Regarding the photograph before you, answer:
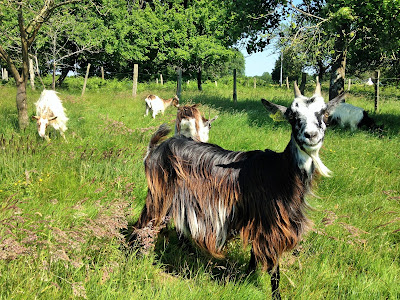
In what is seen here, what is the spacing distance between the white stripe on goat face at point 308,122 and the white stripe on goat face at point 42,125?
6.21 metres

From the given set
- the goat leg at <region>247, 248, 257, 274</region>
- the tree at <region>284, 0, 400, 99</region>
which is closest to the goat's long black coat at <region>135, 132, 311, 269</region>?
the goat leg at <region>247, 248, 257, 274</region>

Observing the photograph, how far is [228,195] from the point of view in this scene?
9.09ft

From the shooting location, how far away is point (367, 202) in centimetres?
426

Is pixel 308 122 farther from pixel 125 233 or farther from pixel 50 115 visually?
pixel 50 115

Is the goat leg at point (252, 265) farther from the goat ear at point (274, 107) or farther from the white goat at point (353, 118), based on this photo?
the white goat at point (353, 118)

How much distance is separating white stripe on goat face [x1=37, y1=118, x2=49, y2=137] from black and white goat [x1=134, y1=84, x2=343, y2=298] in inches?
188

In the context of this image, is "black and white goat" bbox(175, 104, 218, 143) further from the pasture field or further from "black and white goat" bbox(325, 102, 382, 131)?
"black and white goat" bbox(325, 102, 382, 131)

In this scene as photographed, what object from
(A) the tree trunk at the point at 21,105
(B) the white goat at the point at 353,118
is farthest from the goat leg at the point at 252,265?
(B) the white goat at the point at 353,118

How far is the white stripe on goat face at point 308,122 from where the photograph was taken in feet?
7.21

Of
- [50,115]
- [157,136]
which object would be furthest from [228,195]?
[50,115]

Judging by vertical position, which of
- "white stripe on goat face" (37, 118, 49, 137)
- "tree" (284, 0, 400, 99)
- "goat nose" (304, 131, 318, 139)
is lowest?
"white stripe on goat face" (37, 118, 49, 137)

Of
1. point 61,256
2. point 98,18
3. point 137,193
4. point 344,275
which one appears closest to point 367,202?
point 344,275

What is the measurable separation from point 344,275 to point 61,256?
100 inches

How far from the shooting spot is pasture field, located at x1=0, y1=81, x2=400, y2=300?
2.09 metres
